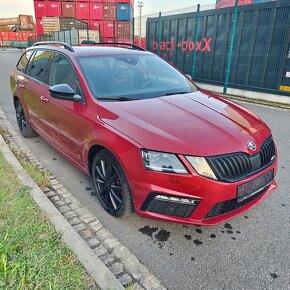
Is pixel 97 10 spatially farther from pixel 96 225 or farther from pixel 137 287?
pixel 137 287

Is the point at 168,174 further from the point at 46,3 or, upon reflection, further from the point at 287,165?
the point at 46,3

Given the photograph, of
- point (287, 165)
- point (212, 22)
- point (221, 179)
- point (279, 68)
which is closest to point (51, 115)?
point (221, 179)

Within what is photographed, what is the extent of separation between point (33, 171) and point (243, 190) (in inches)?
105

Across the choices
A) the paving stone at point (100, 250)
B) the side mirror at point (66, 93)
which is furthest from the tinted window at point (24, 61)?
the paving stone at point (100, 250)

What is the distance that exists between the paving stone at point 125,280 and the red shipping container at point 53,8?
3637 cm

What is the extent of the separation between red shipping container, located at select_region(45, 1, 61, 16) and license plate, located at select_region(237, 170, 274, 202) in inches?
1420

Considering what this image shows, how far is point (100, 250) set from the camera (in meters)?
2.35

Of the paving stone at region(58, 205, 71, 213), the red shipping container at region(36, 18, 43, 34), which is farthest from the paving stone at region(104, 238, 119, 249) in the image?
the red shipping container at region(36, 18, 43, 34)

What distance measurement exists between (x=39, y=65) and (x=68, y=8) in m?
33.1

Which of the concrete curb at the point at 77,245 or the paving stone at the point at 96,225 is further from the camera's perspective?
the paving stone at the point at 96,225

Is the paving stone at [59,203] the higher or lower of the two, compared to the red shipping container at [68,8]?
lower

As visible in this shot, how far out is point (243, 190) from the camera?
89.2 inches

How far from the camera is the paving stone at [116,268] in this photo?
2.12m

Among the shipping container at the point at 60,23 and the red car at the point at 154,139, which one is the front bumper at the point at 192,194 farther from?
the shipping container at the point at 60,23
